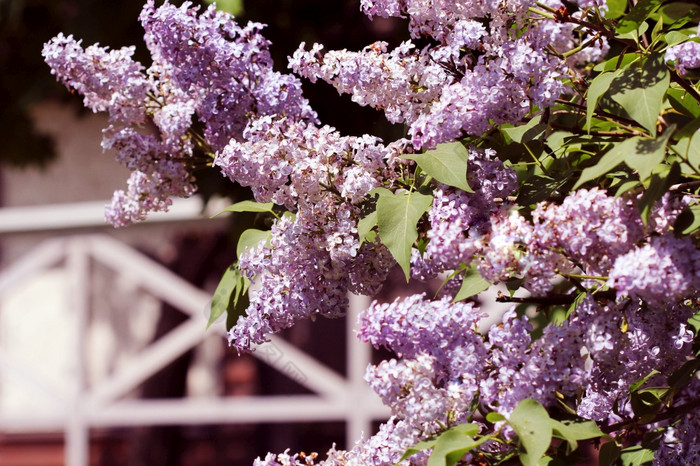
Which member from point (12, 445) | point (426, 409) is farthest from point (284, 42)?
point (12, 445)

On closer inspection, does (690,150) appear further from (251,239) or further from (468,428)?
(251,239)

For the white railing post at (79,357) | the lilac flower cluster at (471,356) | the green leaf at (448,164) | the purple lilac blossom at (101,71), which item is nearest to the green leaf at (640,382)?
the lilac flower cluster at (471,356)

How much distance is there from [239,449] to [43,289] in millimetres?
1814

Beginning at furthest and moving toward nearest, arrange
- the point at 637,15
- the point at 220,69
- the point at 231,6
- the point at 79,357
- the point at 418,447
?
the point at 79,357 → the point at 231,6 → the point at 220,69 → the point at 637,15 → the point at 418,447

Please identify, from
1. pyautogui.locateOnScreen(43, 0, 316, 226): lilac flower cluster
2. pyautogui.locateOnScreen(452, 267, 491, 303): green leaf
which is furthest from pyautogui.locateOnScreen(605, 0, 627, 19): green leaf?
pyautogui.locateOnScreen(43, 0, 316, 226): lilac flower cluster

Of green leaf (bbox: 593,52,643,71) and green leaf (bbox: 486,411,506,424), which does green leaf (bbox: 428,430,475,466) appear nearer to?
green leaf (bbox: 486,411,506,424)

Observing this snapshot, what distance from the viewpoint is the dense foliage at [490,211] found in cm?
108

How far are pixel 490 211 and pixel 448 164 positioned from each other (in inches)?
3.9

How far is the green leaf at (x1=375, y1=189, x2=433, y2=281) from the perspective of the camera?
1.17m

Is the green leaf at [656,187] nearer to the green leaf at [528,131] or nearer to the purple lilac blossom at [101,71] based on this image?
the green leaf at [528,131]

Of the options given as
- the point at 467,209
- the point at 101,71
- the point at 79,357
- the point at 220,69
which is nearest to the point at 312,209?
the point at 467,209

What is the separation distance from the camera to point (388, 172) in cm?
129

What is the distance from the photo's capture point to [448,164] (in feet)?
3.78

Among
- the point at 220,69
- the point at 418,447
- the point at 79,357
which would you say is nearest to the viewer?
the point at 418,447
